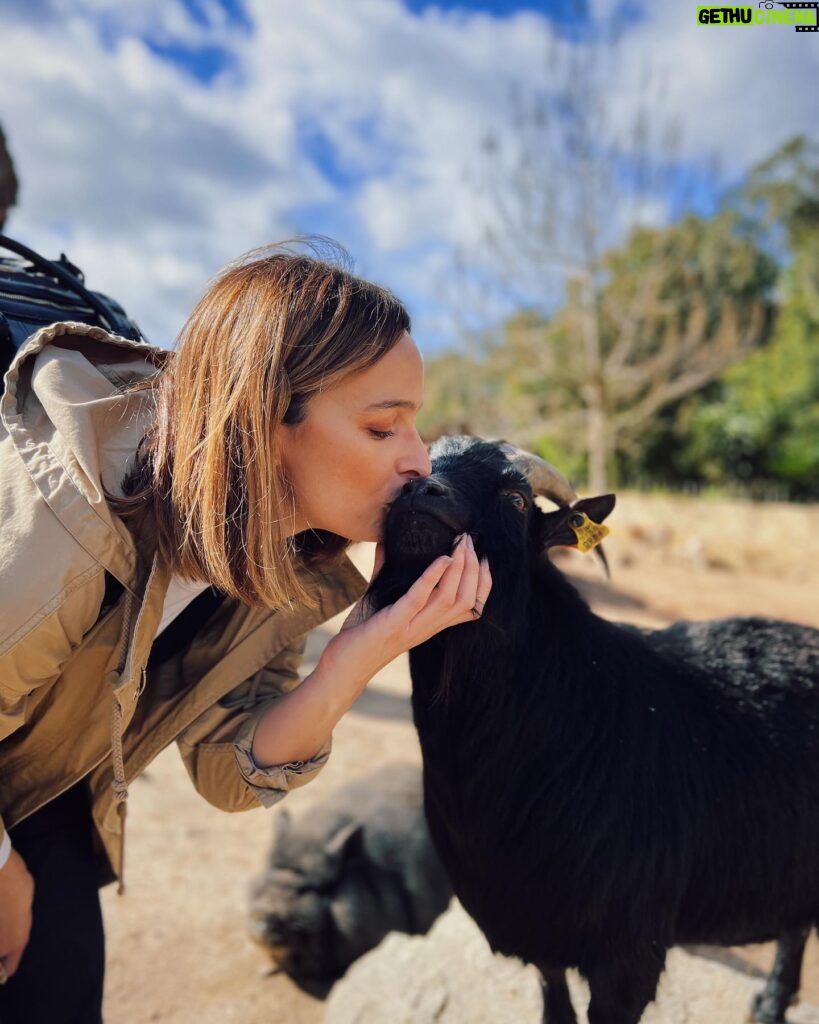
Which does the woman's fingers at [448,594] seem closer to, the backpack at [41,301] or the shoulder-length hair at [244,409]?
the shoulder-length hair at [244,409]

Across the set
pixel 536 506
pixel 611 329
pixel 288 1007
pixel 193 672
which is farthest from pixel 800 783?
pixel 611 329

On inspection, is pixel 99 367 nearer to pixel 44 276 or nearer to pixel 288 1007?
pixel 44 276

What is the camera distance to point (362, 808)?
4.91 meters

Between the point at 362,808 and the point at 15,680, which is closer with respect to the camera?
the point at 15,680

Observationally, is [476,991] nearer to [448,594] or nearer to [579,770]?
[579,770]

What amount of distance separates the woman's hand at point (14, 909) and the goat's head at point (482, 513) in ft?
3.56

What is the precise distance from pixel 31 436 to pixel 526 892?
177 cm

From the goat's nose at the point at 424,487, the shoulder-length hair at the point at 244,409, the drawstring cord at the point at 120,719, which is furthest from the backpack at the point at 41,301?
the goat's nose at the point at 424,487

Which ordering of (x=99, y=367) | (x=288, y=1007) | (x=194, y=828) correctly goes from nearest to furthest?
(x=99, y=367) < (x=288, y=1007) < (x=194, y=828)

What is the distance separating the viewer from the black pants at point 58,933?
2.17 metres

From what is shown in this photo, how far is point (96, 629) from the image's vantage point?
2.01 m

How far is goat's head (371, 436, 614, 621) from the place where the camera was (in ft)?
7.18

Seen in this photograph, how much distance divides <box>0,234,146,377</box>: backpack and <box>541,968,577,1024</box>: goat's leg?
2.40m

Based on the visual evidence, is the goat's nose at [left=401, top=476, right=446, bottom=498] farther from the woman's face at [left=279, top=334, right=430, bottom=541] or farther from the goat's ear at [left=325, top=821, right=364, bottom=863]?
the goat's ear at [left=325, top=821, right=364, bottom=863]
